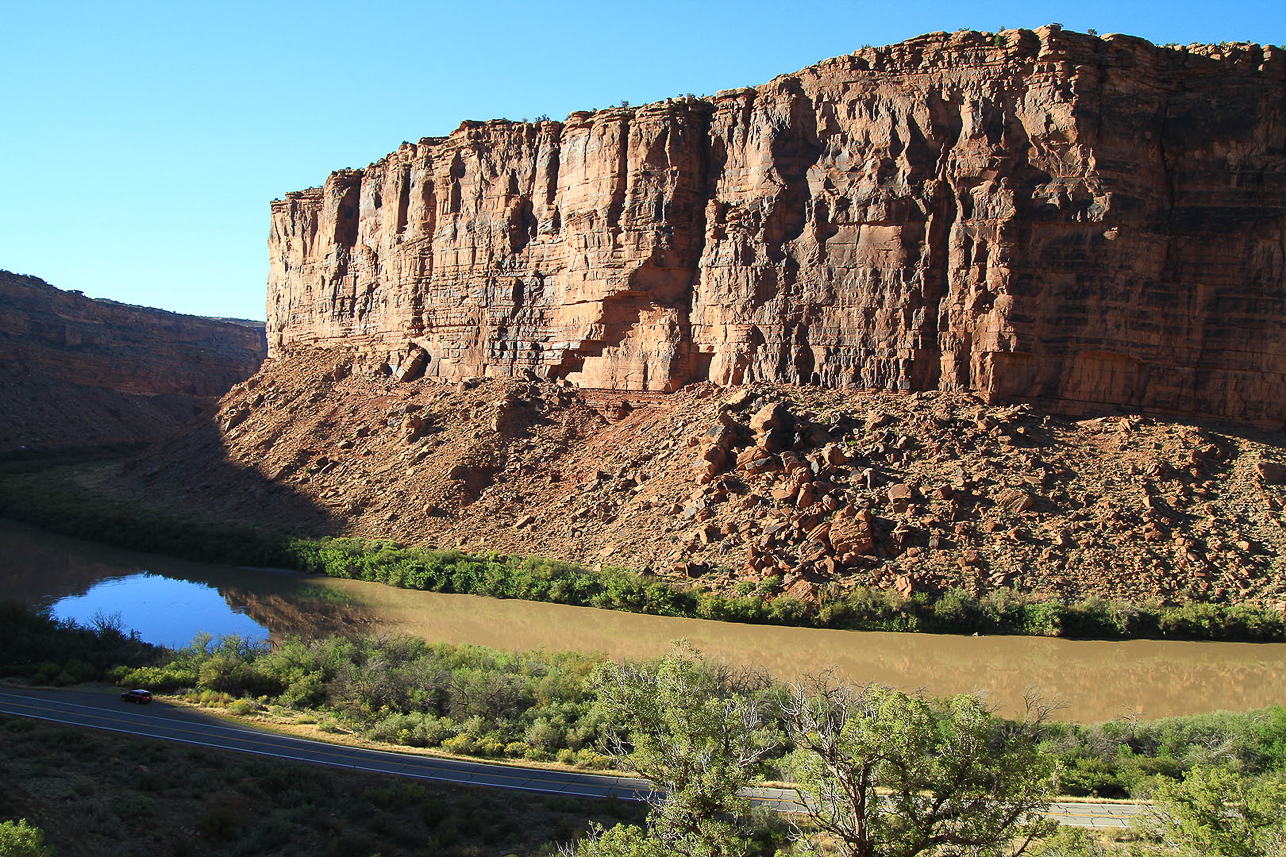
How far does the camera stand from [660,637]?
22.2 meters

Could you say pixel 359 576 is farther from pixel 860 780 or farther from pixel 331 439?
pixel 860 780

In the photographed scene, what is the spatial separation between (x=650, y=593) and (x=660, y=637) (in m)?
1.56

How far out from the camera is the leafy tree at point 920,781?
7758mm

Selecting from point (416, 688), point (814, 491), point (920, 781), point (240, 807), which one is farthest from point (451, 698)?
point (814, 491)

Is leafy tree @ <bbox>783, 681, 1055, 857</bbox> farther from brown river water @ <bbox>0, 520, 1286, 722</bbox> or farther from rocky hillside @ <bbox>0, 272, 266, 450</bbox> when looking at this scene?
rocky hillside @ <bbox>0, 272, 266, 450</bbox>

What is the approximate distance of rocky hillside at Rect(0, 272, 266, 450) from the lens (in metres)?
52.5

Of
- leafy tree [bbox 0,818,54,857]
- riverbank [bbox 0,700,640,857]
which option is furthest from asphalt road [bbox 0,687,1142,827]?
leafy tree [bbox 0,818,54,857]

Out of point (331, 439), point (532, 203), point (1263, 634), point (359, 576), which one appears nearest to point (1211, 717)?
point (1263, 634)

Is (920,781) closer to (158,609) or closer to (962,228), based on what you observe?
(962,228)

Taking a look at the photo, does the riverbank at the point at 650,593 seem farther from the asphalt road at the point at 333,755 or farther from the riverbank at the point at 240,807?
the riverbank at the point at 240,807

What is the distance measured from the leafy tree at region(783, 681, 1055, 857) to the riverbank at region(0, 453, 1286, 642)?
1381 centimetres

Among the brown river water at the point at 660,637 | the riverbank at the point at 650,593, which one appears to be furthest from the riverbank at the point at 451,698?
the riverbank at the point at 650,593

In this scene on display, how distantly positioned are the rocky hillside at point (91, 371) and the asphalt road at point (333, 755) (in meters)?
35.0

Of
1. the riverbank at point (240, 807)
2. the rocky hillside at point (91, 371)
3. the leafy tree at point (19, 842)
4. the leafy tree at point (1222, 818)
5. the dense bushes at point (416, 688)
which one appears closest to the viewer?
the leafy tree at point (19, 842)
